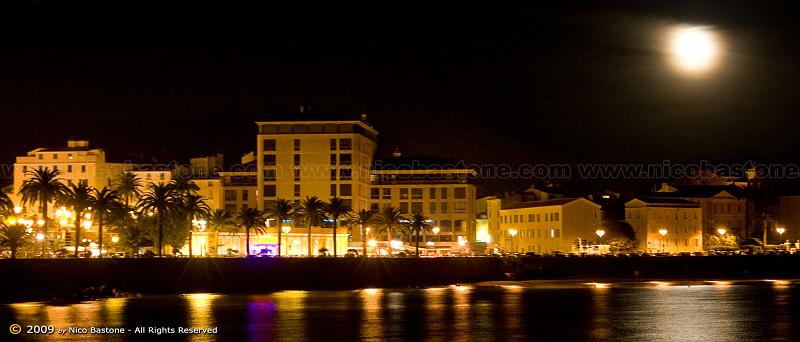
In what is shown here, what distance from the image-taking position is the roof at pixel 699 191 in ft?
576

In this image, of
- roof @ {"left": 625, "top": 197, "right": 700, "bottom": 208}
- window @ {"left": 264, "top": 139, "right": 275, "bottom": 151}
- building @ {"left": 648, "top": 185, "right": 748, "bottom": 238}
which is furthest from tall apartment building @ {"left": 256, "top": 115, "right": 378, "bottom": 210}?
building @ {"left": 648, "top": 185, "right": 748, "bottom": 238}

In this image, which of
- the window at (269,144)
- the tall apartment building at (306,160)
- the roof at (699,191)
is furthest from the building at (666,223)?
the window at (269,144)

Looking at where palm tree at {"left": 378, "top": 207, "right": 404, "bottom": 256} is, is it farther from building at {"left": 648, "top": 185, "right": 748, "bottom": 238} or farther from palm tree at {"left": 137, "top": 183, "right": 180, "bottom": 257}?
building at {"left": 648, "top": 185, "right": 748, "bottom": 238}

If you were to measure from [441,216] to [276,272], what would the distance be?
170 feet

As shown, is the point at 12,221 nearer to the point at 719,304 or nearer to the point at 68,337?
the point at 68,337

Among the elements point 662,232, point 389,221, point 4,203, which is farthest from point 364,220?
point 662,232

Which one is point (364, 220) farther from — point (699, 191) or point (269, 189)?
point (699, 191)

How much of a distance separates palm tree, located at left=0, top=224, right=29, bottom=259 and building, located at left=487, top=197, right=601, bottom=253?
75.8 metres

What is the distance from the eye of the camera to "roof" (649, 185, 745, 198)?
176m

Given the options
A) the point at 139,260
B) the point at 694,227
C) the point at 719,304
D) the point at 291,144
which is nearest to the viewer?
the point at 719,304

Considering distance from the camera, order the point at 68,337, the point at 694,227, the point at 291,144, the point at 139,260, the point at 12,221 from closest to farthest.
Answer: the point at 68,337
the point at 139,260
the point at 12,221
the point at 291,144
the point at 694,227

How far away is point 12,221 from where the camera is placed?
114938mm

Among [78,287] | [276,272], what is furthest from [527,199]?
[78,287]

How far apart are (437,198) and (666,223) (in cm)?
3401
